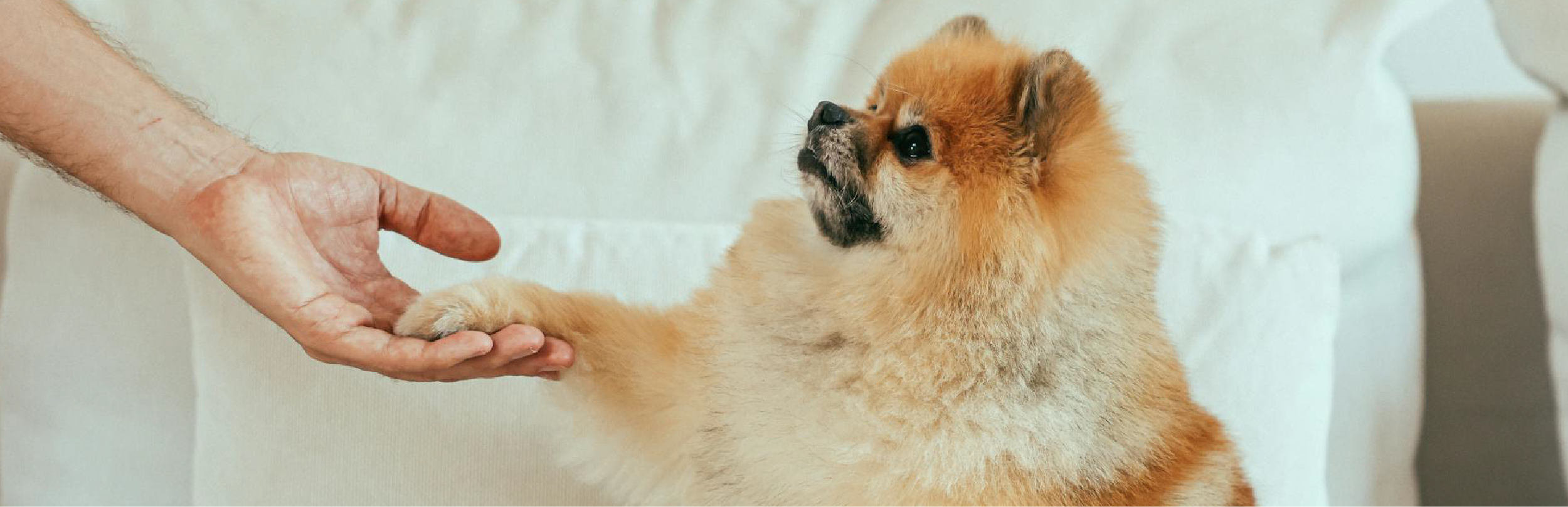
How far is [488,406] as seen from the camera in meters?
1.11

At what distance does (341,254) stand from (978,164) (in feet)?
2.20

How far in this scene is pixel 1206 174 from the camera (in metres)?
1.22

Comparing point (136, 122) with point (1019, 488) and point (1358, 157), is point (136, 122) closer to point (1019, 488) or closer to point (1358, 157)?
point (1019, 488)

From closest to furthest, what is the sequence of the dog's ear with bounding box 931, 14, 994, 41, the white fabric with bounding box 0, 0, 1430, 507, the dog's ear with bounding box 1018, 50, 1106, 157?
1. the dog's ear with bounding box 1018, 50, 1106, 157
2. the dog's ear with bounding box 931, 14, 994, 41
3. the white fabric with bounding box 0, 0, 1430, 507

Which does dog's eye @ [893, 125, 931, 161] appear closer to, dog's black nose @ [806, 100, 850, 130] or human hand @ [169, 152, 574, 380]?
dog's black nose @ [806, 100, 850, 130]

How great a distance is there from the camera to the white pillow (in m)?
1.09

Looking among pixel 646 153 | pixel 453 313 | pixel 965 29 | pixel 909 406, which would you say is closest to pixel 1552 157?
pixel 965 29

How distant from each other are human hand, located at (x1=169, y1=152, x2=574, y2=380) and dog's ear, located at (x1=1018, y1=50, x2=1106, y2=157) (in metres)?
0.46

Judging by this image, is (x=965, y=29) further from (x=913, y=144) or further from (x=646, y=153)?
(x=646, y=153)

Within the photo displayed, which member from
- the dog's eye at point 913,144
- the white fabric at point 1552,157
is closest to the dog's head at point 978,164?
the dog's eye at point 913,144

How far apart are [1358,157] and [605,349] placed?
36.1 inches

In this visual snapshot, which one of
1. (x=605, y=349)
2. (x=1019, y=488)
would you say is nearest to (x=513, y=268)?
(x=605, y=349)

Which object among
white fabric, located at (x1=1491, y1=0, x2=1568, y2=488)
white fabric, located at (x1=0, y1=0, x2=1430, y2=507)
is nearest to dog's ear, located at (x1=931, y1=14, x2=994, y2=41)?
white fabric, located at (x1=0, y1=0, x2=1430, y2=507)

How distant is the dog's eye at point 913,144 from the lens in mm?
875
